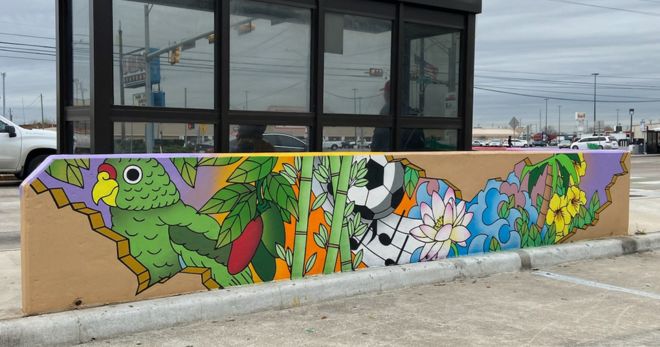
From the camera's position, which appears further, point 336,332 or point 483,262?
point 483,262

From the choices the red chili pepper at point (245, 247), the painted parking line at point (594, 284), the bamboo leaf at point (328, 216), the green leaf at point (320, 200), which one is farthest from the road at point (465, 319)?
the green leaf at point (320, 200)

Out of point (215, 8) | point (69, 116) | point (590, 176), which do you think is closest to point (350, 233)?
point (215, 8)

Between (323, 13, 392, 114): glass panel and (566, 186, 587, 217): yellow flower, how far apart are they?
8.67 feet

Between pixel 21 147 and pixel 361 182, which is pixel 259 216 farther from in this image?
pixel 21 147

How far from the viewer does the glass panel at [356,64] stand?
7.30 meters

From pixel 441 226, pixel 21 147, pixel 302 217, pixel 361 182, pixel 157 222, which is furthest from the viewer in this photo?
pixel 21 147

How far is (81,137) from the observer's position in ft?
20.9

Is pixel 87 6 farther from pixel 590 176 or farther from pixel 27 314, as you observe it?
pixel 590 176

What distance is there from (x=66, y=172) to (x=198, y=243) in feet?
3.98

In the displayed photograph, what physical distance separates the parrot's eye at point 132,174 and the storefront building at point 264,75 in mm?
1172

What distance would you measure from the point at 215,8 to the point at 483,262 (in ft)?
13.1

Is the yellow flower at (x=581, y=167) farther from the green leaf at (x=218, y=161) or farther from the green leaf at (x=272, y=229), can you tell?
the green leaf at (x=218, y=161)

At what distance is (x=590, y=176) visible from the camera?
8.16m

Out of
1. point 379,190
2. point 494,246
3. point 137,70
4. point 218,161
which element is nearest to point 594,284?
point 494,246
